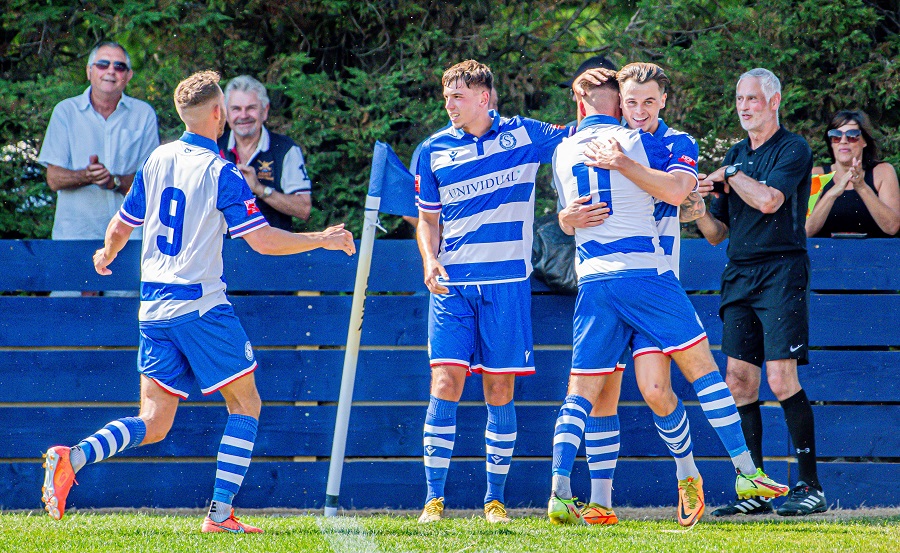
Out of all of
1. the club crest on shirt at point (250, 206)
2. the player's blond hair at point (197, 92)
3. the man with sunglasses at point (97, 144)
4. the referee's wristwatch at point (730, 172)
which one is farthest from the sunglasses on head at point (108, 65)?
the referee's wristwatch at point (730, 172)

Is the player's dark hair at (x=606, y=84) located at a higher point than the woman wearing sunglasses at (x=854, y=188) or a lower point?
higher

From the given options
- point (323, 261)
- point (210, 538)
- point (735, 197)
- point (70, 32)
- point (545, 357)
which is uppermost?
point (70, 32)

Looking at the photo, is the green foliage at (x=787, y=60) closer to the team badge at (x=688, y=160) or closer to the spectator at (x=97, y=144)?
the team badge at (x=688, y=160)

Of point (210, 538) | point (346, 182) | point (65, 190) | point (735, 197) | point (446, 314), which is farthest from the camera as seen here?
point (346, 182)

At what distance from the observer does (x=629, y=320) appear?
4.96m

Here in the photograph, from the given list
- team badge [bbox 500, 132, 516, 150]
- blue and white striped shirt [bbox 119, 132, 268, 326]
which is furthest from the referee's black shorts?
blue and white striped shirt [bbox 119, 132, 268, 326]

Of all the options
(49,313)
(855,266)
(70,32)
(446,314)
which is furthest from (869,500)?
(70,32)

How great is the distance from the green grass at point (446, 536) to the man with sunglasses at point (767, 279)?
465 millimetres

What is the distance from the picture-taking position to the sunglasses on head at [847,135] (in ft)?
20.2

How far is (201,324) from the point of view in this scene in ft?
15.8

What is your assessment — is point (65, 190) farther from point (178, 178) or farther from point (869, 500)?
point (869, 500)

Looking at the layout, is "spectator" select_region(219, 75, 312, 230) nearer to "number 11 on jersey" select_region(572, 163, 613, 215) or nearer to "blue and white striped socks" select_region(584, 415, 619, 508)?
"number 11 on jersey" select_region(572, 163, 613, 215)

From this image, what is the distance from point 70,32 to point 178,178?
3.26 m

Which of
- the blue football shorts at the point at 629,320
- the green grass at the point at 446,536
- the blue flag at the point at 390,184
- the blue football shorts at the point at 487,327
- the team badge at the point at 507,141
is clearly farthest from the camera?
the blue flag at the point at 390,184
